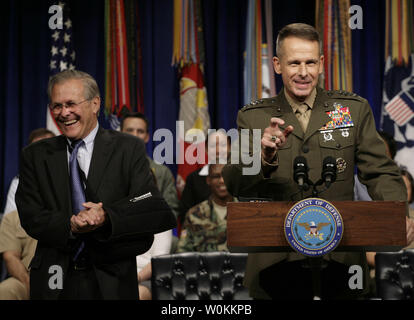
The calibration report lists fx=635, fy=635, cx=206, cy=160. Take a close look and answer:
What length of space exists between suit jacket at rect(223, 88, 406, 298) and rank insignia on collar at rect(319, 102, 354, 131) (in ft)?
0.04

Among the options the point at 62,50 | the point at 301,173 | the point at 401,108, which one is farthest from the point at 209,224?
→ the point at 62,50

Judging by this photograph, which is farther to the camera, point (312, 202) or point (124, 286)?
point (124, 286)

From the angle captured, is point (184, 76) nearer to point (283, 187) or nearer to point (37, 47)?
point (37, 47)

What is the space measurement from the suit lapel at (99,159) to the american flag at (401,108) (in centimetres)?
350

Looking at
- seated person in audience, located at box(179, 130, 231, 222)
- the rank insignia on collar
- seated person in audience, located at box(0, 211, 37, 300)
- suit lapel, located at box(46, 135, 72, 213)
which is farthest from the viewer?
seated person in audience, located at box(179, 130, 231, 222)

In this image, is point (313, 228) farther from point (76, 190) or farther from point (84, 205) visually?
point (76, 190)

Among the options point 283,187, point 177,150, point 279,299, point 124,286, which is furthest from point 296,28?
point 177,150

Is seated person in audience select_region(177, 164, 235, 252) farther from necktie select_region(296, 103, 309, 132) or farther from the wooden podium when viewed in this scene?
the wooden podium

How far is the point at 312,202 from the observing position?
1.92m

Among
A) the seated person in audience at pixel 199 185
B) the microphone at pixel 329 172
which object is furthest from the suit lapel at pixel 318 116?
the seated person in audience at pixel 199 185

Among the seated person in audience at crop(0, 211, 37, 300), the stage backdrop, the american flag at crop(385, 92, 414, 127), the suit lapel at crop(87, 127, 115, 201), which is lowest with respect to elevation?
the seated person in audience at crop(0, 211, 37, 300)

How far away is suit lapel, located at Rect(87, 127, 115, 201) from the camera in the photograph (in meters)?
2.39

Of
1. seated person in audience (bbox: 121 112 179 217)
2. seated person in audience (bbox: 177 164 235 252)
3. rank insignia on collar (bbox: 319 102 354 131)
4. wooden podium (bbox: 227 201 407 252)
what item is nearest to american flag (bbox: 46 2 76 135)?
seated person in audience (bbox: 121 112 179 217)

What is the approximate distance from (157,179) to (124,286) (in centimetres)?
254
